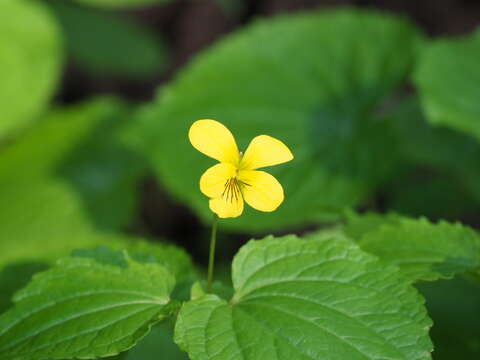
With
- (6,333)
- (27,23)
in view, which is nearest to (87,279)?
(6,333)

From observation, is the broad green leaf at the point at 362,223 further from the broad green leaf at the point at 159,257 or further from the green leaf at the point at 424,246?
the broad green leaf at the point at 159,257

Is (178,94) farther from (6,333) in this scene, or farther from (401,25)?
(6,333)

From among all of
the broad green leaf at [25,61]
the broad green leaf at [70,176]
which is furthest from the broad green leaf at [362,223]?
the broad green leaf at [25,61]

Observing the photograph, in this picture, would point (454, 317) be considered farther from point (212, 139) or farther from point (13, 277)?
point (13, 277)

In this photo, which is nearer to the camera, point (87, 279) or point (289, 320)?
point (289, 320)

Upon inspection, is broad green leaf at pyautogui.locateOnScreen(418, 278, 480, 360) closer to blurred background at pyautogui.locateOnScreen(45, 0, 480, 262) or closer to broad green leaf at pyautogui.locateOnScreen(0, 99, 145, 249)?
broad green leaf at pyautogui.locateOnScreen(0, 99, 145, 249)

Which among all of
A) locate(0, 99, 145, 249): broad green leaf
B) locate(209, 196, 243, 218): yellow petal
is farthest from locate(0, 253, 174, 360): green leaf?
locate(0, 99, 145, 249): broad green leaf
